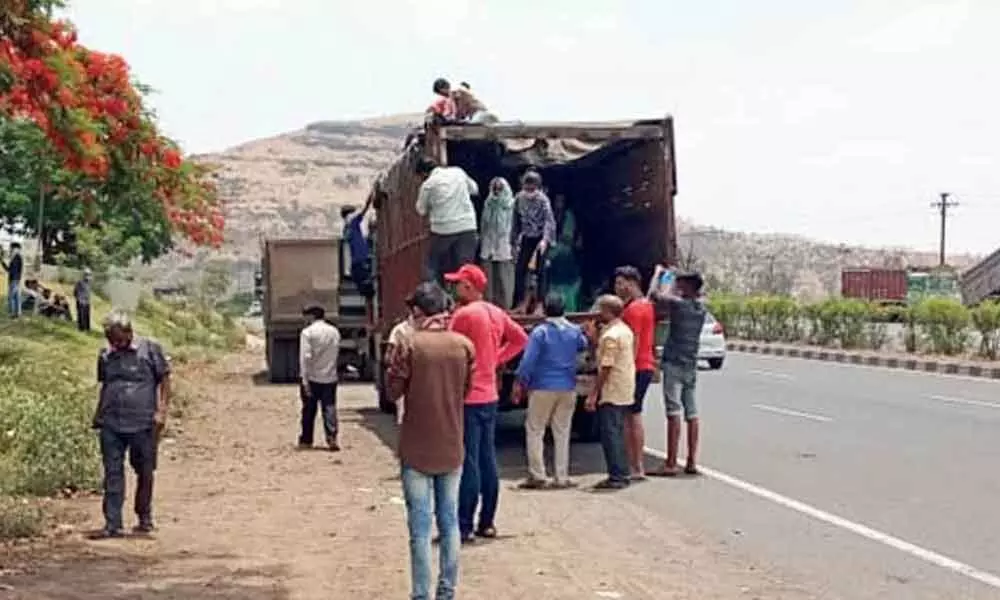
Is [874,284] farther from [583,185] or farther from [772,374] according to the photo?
[583,185]

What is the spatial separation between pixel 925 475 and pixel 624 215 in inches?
178

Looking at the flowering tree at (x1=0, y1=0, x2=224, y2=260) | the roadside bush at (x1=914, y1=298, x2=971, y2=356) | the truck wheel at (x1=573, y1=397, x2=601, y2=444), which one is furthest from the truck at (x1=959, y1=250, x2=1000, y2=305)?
the truck wheel at (x1=573, y1=397, x2=601, y2=444)

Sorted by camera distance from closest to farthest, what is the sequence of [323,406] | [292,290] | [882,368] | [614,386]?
[614,386] < [323,406] < [292,290] < [882,368]

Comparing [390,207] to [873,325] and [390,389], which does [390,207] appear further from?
[873,325]

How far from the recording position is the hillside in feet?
345

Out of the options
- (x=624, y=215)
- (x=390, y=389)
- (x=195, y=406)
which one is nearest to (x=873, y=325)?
(x=195, y=406)

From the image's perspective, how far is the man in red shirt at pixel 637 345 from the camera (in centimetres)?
1449

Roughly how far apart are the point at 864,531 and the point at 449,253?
Answer: 5.51 m

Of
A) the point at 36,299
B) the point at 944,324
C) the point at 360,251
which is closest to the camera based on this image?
the point at 360,251

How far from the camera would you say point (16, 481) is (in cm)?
1308

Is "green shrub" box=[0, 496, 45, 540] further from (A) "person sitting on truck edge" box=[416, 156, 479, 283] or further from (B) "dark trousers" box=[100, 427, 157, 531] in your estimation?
(A) "person sitting on truck edge" box=[416, 156, 479, 283]

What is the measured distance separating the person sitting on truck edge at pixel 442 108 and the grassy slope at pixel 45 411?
4342 mm

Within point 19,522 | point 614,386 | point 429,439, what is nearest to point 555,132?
point 614,386

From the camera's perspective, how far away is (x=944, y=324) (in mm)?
35906
